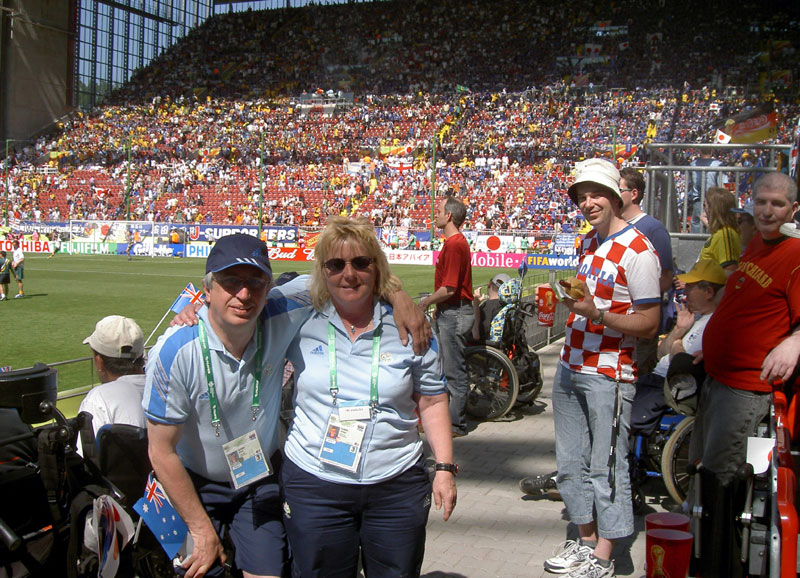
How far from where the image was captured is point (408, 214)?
34969mm

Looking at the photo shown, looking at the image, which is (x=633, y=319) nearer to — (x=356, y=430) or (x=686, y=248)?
(x=356, y=430)

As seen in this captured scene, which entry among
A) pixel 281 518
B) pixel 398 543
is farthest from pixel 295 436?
pixel 398 543

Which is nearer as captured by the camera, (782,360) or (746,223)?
(782,360)

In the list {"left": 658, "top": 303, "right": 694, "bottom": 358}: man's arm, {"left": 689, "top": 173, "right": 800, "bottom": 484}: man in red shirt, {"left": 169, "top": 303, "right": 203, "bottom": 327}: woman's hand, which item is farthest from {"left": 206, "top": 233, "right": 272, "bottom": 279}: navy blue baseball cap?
{"left": 658, "top": 303, "right": 694, "bottom": 358}: man's arm

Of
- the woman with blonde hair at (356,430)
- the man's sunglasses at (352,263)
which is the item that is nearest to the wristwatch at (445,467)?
the woman with blonde hair at (356,430)

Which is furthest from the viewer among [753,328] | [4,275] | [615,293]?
[4,275]

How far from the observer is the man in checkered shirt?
351 cm

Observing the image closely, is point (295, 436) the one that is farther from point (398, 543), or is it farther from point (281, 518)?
point (398, 543)

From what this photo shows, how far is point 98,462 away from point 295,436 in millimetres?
945

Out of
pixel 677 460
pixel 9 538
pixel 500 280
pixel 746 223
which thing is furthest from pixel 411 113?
pixel 9 538

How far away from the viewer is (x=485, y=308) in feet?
23.6

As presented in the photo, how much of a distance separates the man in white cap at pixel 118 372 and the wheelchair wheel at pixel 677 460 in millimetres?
3064

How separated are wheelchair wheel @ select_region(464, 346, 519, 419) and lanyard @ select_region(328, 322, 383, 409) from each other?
419 cm

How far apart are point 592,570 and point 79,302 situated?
612 inches
